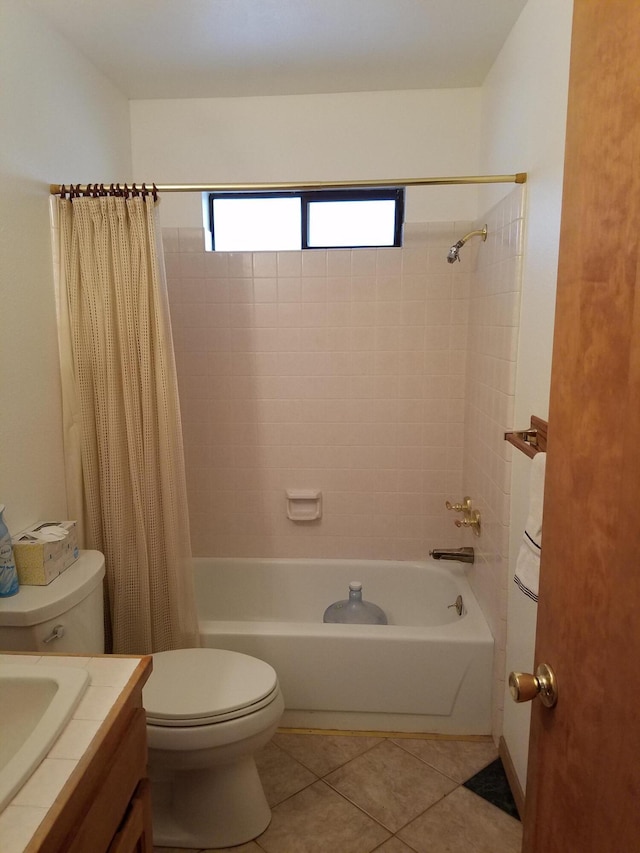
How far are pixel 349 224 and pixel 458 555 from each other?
1.61 meters

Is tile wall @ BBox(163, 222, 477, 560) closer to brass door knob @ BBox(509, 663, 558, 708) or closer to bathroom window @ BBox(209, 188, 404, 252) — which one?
bathroom window @ BBox(209, 188, 404, 252)

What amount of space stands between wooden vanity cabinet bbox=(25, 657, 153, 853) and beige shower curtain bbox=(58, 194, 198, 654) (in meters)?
0.88

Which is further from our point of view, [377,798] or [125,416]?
[125,416]

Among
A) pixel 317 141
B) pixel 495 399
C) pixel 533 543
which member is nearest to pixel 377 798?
pixel 533 543

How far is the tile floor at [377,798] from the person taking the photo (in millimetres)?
1671

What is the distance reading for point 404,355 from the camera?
263 cm

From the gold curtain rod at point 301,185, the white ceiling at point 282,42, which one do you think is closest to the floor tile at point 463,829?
the gold curtain rod at point 301,185

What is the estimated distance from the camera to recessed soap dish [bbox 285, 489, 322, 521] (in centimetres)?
273

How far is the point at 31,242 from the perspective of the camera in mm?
1789

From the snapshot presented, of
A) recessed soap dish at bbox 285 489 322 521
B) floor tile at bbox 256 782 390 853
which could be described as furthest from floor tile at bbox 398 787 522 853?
recessed soap dish at bbox 285 489 322 521

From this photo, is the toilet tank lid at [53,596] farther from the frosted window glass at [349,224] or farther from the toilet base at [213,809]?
the frosted window glass at [349,224]

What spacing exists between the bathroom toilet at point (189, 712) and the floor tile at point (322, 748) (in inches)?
11.0

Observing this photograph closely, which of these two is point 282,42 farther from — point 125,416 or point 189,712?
point 189,712

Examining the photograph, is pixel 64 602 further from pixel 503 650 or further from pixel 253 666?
pixel 503 650
